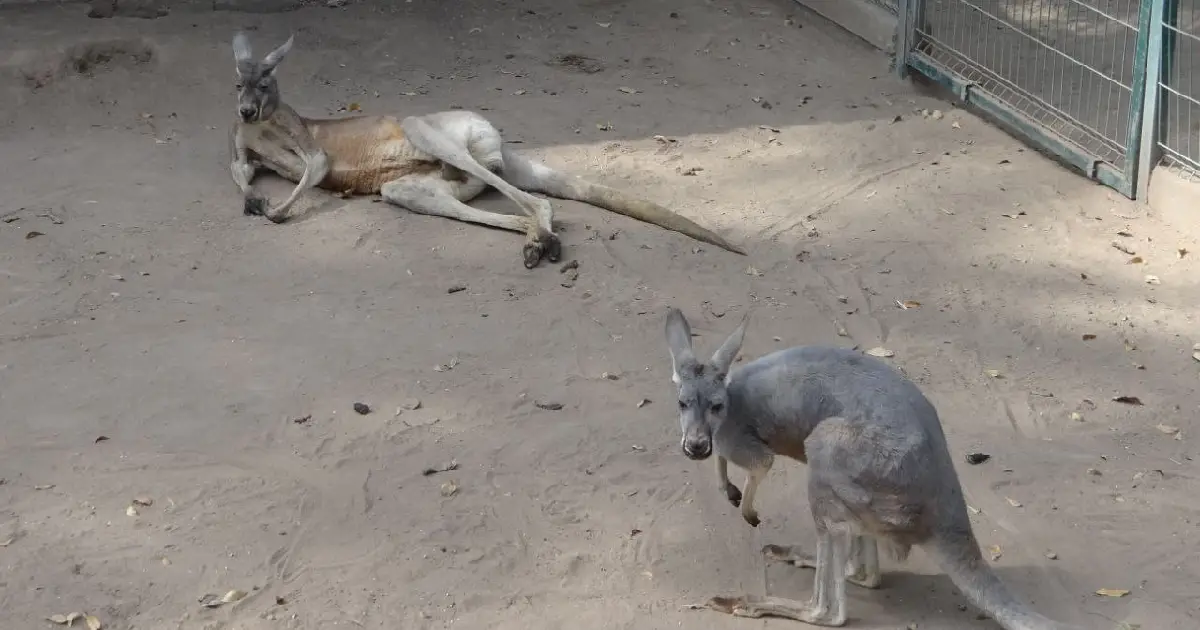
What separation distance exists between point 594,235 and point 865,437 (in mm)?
2704

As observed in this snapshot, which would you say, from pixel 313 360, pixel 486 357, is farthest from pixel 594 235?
pixel 313 360

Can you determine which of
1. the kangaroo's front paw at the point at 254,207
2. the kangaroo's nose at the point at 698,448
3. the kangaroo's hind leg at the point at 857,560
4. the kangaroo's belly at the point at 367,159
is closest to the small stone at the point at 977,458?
the kangaroo's hind leg at the point at 857,560

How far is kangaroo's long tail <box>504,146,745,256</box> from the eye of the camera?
225 inches

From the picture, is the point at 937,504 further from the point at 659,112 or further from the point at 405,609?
the point at 659,112

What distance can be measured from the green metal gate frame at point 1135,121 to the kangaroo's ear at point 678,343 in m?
3.26

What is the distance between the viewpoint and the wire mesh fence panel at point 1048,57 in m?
6.50

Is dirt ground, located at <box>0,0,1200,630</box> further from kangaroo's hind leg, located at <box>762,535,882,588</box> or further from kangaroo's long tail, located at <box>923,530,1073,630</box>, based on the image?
kangaroo's long tail, located at <box>923,530,1073,630</box>

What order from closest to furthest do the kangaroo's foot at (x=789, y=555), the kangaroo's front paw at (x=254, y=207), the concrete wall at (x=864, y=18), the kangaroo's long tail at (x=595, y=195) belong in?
1. the kangaroo's foot at (x=789, y=555)
2. the kangaroo's long tail at (x=595, y=195)
3. the kangaroo's front paw at (x=254, y=207)
4. the concrete wall at (x=864, y=18)

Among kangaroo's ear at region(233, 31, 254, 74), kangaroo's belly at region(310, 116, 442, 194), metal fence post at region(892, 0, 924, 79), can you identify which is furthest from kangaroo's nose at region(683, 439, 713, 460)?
metal fence post at region(892, 0, 924, 79)

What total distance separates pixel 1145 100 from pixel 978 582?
135 inches

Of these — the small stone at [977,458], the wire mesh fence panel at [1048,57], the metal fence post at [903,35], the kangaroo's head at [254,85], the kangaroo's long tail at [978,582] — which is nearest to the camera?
the kangaroo's long tail at [978,582]

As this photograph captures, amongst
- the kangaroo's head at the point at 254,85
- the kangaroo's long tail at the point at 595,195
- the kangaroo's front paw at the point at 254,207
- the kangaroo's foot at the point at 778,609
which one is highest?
the kangaroo's head at the point at 254,85

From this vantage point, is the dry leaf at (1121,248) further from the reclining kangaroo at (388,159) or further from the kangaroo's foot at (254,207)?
the kangaroo's foot at (254,207)

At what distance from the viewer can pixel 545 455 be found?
4.25 metres
